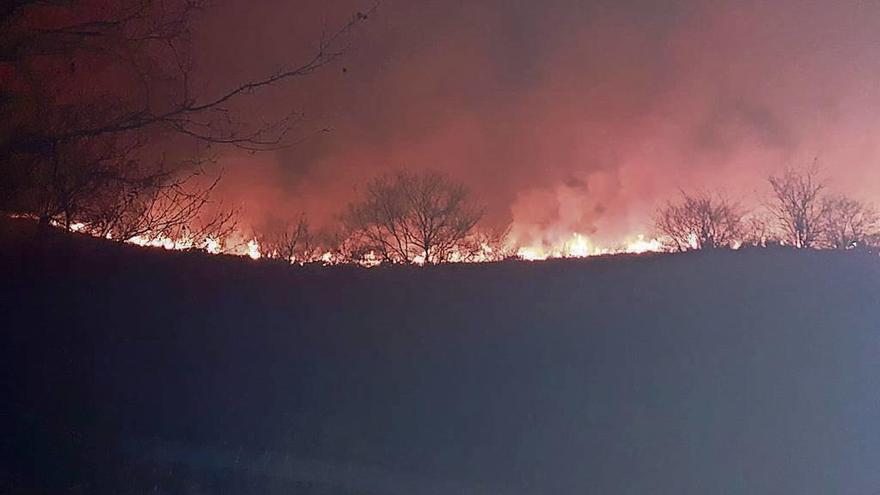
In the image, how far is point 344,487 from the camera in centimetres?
905

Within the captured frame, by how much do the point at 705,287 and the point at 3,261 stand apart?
10.8 meters

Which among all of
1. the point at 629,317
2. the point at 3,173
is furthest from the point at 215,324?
the point at 629,317

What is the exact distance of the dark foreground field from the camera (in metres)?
9.56

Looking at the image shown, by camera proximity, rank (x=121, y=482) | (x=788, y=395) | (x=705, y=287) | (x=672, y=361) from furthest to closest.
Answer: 1. (x=705, y=287)
2. (x=672, y=361)
3. (x=788, y=395)
4. (x=121, y=482)

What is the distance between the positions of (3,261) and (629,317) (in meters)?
9.35

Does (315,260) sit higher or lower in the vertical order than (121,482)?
higher

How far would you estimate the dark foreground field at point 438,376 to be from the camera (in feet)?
31.4

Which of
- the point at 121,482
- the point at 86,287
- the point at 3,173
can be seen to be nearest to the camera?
the point at 121,482

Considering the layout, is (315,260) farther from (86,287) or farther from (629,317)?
(629,317)

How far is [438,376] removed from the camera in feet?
40.3

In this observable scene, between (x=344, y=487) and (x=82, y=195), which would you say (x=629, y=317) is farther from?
(x=82, y=195)

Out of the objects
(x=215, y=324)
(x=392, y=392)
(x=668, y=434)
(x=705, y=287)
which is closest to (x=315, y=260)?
(x=215, y=324)

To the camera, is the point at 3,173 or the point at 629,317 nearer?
the point at 3,173

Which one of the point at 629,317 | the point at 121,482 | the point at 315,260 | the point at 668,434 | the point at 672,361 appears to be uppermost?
the point at 315,260
